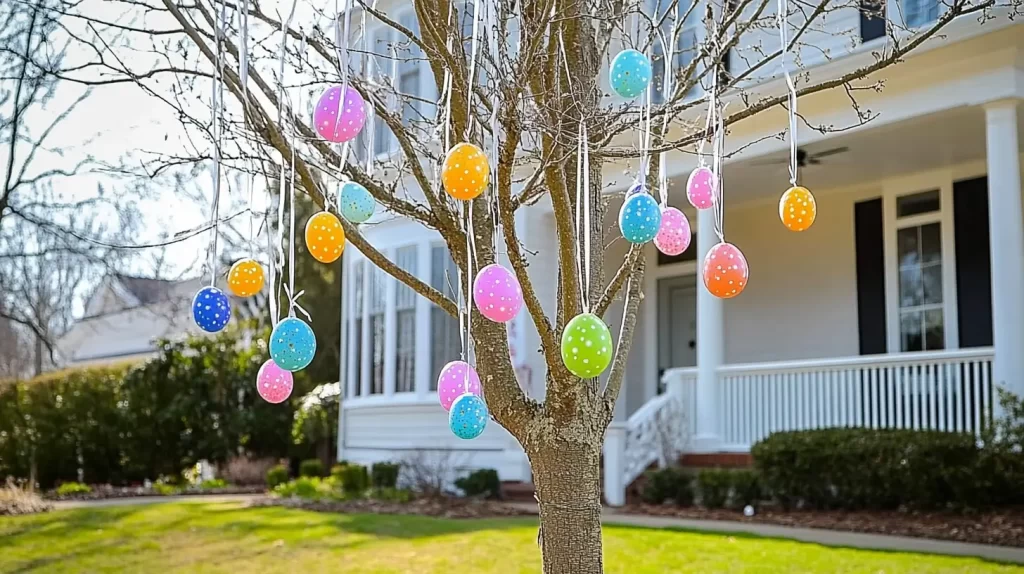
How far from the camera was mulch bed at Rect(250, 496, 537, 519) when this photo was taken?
1053 centimetres

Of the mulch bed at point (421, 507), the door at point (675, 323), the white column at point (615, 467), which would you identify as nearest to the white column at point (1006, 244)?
the white column at point (615, 467)

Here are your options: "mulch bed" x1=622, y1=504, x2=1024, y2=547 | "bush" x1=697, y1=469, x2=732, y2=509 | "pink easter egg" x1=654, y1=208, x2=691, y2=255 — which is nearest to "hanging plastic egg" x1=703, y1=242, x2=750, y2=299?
"pink easter egg" x1=654, y1=208, x2=691, y2=255

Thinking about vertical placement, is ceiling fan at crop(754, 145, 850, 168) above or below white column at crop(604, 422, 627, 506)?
above

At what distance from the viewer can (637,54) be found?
3.43 m

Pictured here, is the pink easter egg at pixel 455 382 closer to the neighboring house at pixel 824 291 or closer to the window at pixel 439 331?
the neighboring house at pixel 824 291

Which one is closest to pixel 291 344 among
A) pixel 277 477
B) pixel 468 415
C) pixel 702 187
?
pixel 468 415

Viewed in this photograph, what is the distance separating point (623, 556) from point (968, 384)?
4499mm

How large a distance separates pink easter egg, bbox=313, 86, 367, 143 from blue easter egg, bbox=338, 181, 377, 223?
0.41 m

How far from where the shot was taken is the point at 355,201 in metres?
3.75

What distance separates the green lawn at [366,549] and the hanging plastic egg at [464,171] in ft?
13.5

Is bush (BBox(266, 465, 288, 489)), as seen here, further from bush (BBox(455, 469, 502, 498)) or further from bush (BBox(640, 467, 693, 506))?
bush (BBox(640, 467, 693, 506))

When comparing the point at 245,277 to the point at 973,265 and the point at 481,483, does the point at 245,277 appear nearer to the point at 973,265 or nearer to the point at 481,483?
the point at 481,483

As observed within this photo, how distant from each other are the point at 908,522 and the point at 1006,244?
261cm

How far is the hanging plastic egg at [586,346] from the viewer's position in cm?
296
